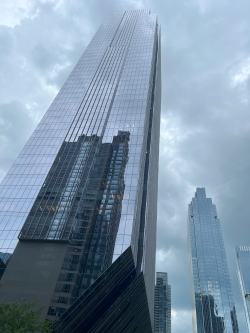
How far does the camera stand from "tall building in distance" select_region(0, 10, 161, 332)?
153 ft

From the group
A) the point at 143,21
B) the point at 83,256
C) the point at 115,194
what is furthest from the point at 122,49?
the point at 83,256

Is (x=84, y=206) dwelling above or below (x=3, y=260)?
above

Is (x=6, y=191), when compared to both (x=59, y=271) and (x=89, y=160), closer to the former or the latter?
(x=89, y=160)

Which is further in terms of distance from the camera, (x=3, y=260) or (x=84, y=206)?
(x=84, y=206)

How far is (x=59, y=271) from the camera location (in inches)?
1832

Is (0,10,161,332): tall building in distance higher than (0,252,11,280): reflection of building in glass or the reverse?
higher

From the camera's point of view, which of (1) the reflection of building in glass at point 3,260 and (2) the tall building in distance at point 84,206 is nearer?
(2) the tall building in distance at point 84,206

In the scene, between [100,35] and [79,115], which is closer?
[79,115]

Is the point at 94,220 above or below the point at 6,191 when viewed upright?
below

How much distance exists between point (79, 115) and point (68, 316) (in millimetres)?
55015

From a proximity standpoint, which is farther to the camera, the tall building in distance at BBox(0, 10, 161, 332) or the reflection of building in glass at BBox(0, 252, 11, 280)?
the reflection of building in glass at BBox(0, 252, 11, 280)

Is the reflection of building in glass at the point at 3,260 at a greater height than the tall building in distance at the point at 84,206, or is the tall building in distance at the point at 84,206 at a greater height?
the tall building in distance at the point at 84,206

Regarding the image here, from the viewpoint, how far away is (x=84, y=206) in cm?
5772

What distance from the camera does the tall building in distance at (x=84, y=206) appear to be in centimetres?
4653
